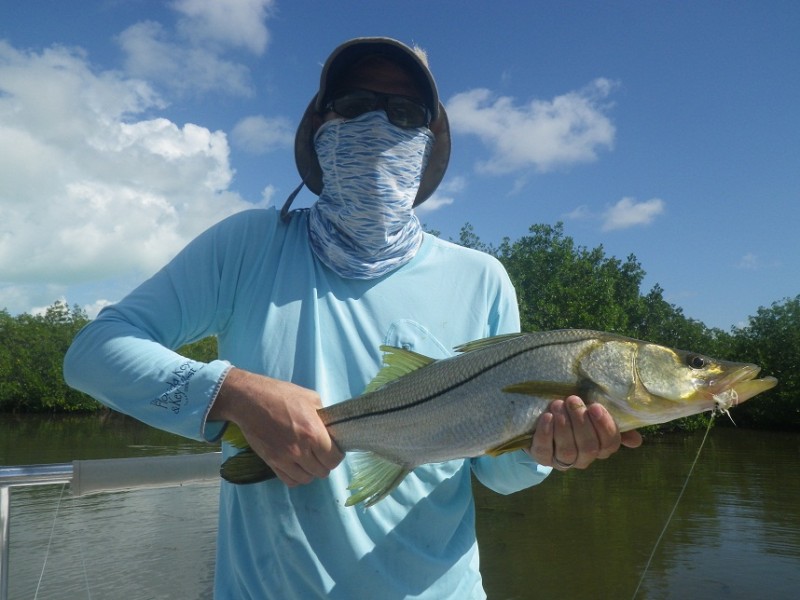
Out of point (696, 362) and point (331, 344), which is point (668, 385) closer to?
point (696, 362)

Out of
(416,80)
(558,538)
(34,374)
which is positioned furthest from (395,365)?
(34,374)

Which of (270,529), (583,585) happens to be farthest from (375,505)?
(583,585)

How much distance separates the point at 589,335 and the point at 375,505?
0.94m

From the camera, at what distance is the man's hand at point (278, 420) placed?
182cm

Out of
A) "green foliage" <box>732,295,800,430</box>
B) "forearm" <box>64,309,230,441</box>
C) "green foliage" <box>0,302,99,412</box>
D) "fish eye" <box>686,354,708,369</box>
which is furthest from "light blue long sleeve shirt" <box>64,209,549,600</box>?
"green foliage" <box>0,302,99,412</box>

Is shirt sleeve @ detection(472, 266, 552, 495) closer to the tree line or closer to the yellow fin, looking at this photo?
the yellow fin

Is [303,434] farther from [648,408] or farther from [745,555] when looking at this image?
[745,555]

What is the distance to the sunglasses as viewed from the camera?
2477mm

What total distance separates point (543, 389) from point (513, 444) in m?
0.21

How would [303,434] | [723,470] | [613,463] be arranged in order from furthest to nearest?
1. [613,463]
2. [723,470]
3. [303,434]

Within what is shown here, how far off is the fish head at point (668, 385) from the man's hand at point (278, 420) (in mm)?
958

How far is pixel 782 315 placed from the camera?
47.0m

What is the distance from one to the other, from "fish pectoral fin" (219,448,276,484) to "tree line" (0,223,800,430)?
3210 cm

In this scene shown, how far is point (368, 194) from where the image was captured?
250 centimetres
